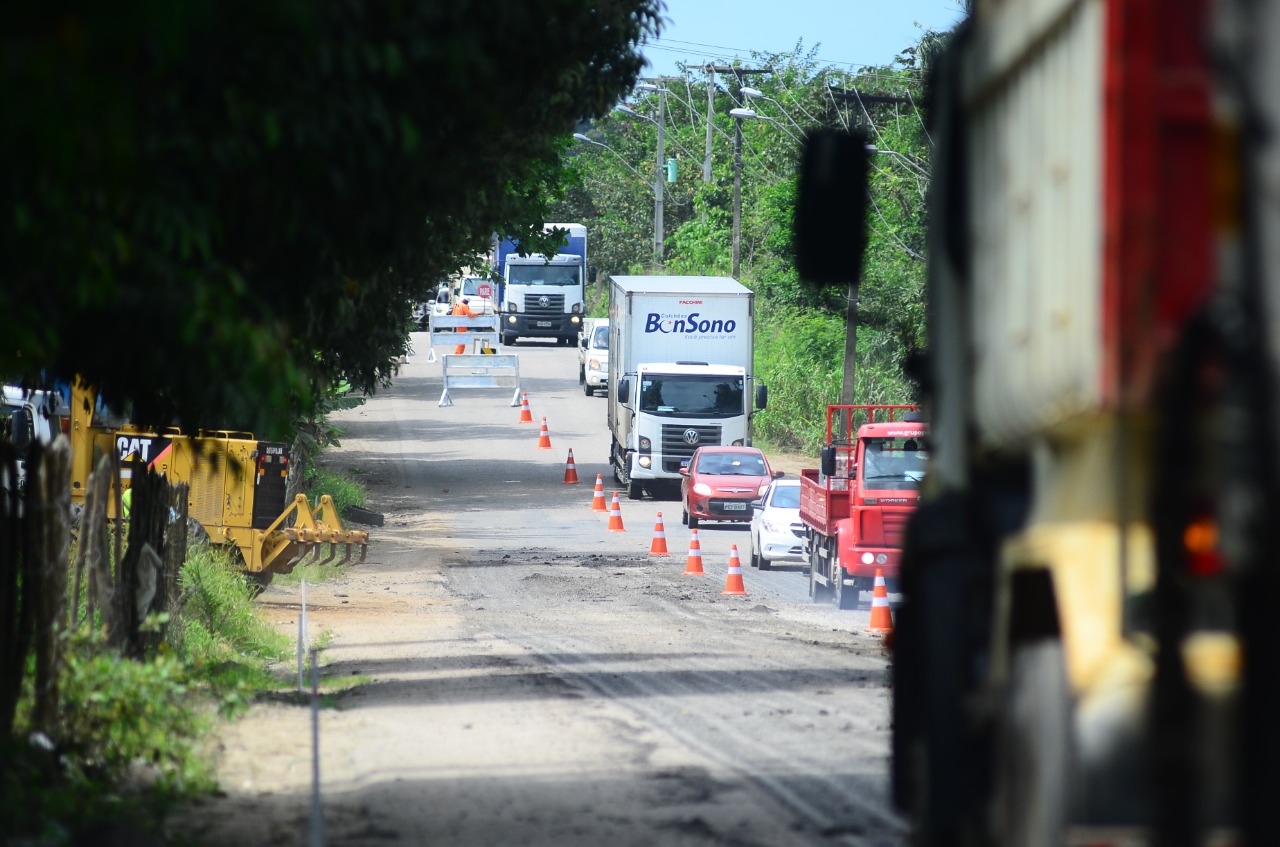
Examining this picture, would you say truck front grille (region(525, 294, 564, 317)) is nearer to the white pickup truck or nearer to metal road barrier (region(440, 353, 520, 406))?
metal road barrier (region(440, 353, 520, 406))

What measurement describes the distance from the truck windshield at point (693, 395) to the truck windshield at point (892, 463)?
13.8 m

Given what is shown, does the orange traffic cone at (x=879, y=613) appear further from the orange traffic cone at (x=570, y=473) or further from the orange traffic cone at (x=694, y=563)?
the orange traffic cone at (x=570, y=473)

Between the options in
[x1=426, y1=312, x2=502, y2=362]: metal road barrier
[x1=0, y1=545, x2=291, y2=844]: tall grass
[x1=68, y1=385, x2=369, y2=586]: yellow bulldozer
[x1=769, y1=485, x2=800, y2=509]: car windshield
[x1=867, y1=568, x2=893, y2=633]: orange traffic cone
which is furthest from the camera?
[x1=426, y1=312, x2=502, y2=362]: metal road barrier

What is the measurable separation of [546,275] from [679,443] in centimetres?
3100

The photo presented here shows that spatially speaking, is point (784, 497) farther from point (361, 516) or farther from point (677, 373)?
point (677, 373)

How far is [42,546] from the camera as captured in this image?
912 cm

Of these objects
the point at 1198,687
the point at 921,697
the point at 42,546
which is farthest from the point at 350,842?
the point at 1198,687

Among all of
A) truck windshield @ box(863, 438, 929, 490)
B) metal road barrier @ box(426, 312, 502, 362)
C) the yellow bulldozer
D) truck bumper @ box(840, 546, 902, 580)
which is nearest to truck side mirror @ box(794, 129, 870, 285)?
truck bumper @ box(840, 546, 902, 580)

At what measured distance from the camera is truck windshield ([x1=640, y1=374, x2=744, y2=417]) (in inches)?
1375

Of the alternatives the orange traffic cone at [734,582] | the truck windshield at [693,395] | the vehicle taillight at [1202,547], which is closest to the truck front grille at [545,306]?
the truck windshield at [693,395]

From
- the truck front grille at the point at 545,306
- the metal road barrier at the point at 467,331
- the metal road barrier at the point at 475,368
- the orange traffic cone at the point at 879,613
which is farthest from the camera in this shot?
the truck front grille at the point at 545,306

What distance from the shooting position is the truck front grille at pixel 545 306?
2601 inches

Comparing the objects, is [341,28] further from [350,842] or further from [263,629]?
[263,629]

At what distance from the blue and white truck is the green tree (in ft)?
182
